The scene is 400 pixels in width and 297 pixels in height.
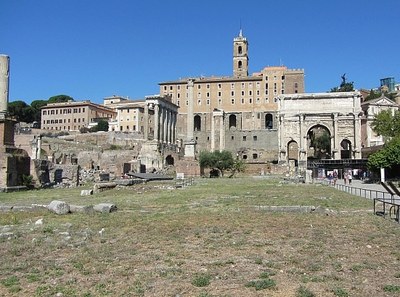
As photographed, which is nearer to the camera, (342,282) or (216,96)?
(342,282)

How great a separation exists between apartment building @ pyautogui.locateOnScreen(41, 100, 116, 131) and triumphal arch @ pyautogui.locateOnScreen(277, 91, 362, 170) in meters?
57.0

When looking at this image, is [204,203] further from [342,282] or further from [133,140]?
[133,140]

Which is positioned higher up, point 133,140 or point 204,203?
point 133,140

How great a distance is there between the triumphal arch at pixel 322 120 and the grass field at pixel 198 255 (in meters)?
56.4

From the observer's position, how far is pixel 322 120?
6888 cm

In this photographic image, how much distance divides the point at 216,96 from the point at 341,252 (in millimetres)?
102110

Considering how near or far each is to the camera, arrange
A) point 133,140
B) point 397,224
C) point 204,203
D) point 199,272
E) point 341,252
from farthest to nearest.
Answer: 1. point 133,140
2. point 204,203
3. point 397,224
4. point 341,252
5. point 199,272

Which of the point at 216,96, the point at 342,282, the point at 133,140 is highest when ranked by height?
the point at 216,96

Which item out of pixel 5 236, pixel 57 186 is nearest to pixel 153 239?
pixel 5 236

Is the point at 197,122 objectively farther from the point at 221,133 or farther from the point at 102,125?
the point at 102,125

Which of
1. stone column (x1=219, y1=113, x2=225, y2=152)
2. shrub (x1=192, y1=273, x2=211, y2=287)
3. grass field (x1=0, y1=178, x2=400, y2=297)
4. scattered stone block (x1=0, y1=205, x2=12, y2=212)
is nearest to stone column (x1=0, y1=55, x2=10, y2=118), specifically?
scattered stone block (x1=0, y1=205, x2=12, y2=212)

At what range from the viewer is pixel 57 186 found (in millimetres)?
28547

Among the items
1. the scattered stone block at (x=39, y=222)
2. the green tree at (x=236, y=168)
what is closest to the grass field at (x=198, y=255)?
the scattered stone block at (x=39, y=222)

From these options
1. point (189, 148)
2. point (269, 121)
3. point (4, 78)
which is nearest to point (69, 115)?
point (269, 121)
